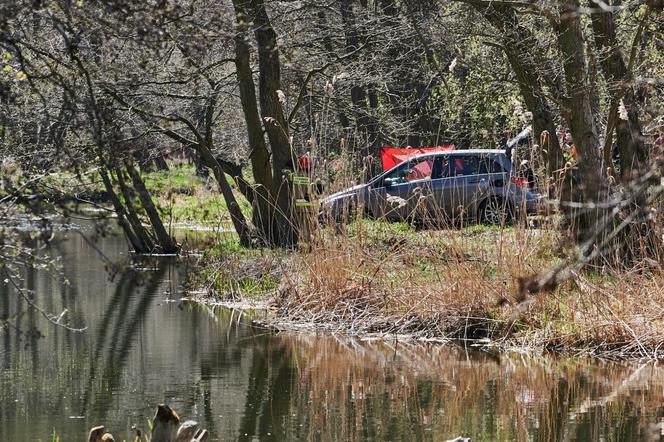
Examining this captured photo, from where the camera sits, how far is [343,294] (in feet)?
47.0

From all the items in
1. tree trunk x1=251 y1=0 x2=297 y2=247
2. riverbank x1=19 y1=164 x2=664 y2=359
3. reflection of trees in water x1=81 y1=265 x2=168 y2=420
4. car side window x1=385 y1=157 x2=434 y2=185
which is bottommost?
reflection of trees in water x1=81 y1=265 x2=168 y2=420

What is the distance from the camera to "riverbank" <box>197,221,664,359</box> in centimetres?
1209

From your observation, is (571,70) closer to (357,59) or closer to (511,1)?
(511,1)

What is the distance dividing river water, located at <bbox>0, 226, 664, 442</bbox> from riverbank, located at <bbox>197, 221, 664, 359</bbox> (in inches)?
15.8

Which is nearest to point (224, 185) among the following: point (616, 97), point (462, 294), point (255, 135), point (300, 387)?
point (255, 135)

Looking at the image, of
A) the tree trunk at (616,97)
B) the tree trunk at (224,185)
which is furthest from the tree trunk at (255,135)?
the tree trunk at (616,97)

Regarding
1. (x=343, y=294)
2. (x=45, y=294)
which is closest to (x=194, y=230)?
(x=45, y=294)

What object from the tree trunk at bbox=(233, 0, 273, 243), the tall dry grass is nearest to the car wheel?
the tall dry grass

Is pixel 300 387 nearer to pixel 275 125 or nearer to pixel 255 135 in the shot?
pixel 275 125

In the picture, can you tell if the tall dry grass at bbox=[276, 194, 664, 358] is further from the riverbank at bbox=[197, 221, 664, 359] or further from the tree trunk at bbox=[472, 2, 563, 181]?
the tree trunk at bbox=[472, 2, 563, 181]

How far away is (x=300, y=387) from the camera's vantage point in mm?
11320

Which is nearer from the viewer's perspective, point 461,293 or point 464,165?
point 461,293

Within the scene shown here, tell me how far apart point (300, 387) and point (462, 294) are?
2594 millimetres

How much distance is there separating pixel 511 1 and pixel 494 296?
336 centimetres
